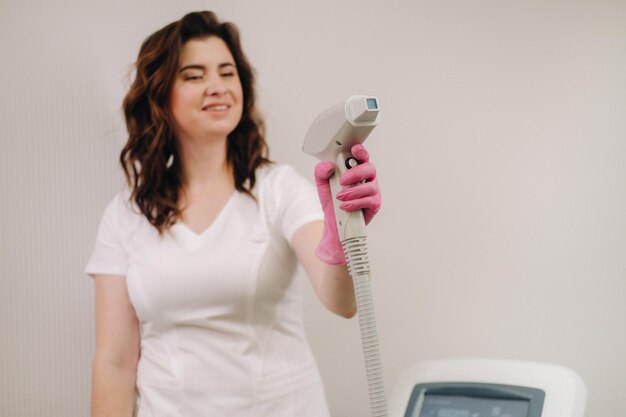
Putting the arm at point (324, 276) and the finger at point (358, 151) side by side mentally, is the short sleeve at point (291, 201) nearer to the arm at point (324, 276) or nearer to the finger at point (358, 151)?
the arm at point (324, 276)

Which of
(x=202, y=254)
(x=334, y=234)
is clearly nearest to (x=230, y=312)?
(x=202, y=254)

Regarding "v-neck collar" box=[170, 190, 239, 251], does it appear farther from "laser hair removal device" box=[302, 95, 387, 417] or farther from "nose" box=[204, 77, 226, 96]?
"laser hair removal device" box=[302, 95, 387, 417]

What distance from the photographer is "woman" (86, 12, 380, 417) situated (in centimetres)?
154

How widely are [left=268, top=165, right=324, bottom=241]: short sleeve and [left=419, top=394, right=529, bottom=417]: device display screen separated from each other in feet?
1.43

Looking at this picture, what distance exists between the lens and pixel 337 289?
51.9 inches

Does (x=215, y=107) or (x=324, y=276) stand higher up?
(x=215, y=107)

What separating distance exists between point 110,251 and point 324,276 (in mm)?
592

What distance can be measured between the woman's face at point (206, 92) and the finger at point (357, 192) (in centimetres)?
63

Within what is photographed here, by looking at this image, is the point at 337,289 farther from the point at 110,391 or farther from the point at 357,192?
the point at 110,391

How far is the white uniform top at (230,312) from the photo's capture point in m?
1.54

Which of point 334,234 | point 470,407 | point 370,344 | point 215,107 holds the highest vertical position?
point 215,107

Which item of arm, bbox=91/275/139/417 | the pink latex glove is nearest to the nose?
arm, bbox=91/275/139/417

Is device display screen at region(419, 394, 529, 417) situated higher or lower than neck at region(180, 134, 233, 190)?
lower

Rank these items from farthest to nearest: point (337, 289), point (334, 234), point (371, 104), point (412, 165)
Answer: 1. point (412, 165)
2. point (337, 289)
3. point (334, 234)
4. point (371, 104)
